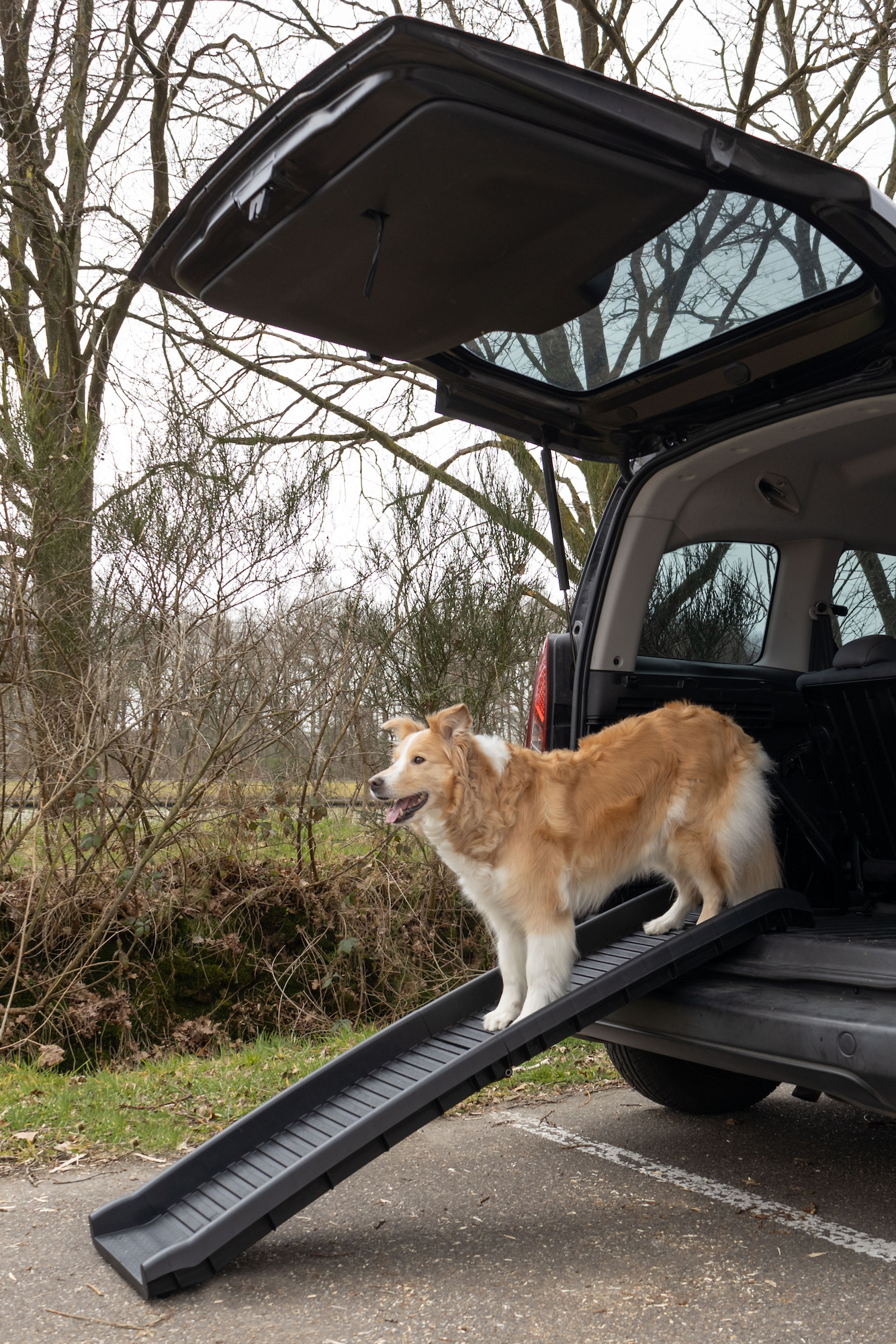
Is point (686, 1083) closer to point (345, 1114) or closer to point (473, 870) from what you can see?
point (473, 870)

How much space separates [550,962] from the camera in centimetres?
379

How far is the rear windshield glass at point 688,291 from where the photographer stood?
296 cm

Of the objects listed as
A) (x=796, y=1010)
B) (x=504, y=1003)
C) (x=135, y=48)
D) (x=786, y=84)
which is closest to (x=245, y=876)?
(x=504, y=1003)

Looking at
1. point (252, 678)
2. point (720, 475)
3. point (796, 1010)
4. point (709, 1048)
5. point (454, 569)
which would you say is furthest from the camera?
point (454, 569)

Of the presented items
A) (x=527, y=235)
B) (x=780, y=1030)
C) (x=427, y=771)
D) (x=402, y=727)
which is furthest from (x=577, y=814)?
(x=527, y=235)

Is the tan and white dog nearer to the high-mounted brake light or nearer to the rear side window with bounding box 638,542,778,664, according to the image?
the high-mounted brake light

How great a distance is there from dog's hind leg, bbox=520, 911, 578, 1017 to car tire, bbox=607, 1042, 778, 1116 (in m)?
0.72

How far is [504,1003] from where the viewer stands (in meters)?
3.92

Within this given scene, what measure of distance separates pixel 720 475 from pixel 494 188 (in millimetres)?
2033

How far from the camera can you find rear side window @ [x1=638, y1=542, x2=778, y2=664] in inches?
177

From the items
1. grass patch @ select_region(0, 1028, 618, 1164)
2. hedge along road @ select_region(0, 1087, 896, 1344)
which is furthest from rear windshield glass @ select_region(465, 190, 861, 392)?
grass patch @ select_region(0, 1028, 618, 1164)

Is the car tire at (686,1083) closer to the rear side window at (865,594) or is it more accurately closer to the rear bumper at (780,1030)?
the rear bumper at (780,1030)

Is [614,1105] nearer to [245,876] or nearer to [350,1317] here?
[350,1317]

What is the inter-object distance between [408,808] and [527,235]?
2060 mm
